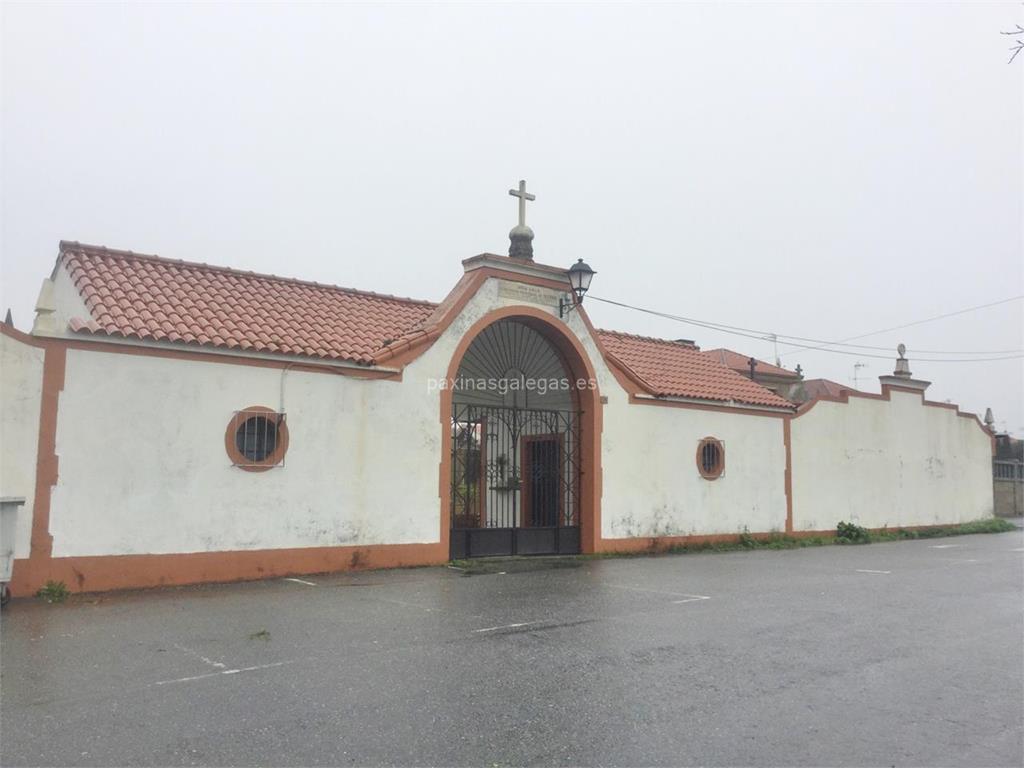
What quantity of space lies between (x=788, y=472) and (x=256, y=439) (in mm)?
12468

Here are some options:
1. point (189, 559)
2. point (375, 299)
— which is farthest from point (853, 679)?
point (375, 299)

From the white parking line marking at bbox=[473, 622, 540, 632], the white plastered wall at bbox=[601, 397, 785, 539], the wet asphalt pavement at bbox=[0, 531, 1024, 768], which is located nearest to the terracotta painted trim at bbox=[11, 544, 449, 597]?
the wet asphalt pavement at bbox=[0, 531, 1024, 768]

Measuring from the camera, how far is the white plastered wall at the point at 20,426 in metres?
9.26

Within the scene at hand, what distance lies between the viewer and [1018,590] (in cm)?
1120

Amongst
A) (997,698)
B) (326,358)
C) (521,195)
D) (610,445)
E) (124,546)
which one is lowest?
(997,698)

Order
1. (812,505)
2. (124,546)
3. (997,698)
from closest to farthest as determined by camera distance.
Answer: (997,698) < (124,546) < (812,505)

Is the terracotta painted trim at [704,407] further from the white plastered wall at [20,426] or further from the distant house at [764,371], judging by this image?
the distant house at [764,371]

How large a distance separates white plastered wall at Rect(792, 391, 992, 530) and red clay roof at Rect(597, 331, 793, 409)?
168cm

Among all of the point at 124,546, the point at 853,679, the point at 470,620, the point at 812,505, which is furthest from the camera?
the point at 812,505

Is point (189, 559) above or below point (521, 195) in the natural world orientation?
below

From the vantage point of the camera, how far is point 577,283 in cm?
1472

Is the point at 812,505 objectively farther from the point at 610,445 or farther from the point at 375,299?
the point at 375,299

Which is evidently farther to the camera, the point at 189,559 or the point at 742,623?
the point at 189,559

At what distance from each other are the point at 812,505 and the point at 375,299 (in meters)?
11.4
